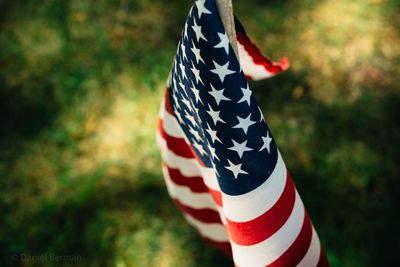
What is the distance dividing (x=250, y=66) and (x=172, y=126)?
45cm

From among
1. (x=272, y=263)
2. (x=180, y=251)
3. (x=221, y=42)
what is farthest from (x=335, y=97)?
(x=221, y=42)

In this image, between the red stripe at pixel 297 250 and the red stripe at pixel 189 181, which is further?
the red stripe at pixel 189 181

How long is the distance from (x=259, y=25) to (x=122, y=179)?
4.96ft

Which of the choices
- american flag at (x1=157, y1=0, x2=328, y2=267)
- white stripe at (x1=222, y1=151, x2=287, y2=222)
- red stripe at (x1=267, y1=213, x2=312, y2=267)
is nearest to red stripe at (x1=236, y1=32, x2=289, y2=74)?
american flag at (x1=157, y1=0, x2=328, y2=267)

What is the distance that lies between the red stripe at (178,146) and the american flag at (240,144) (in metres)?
0.20

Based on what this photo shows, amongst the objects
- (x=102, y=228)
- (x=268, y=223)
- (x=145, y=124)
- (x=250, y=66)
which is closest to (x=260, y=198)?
(x=268, y=223)

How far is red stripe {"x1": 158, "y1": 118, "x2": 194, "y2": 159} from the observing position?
163cm

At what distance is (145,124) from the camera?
2.68 metres

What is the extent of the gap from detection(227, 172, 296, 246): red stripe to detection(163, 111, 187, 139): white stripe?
21.2 inches

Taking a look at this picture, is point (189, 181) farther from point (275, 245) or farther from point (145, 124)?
point (145, 124)

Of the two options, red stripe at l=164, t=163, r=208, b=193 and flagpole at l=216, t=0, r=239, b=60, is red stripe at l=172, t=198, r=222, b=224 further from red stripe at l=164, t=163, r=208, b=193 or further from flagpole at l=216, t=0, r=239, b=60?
flagpole at l=216, t=0, r=239, b=60

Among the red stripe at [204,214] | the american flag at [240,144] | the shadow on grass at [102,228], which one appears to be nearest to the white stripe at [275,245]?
the american flag at [240,144]

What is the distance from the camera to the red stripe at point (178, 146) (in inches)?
64.1

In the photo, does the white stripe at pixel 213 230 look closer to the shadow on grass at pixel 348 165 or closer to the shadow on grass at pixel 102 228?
the shadow on grass at pixel 102 228
